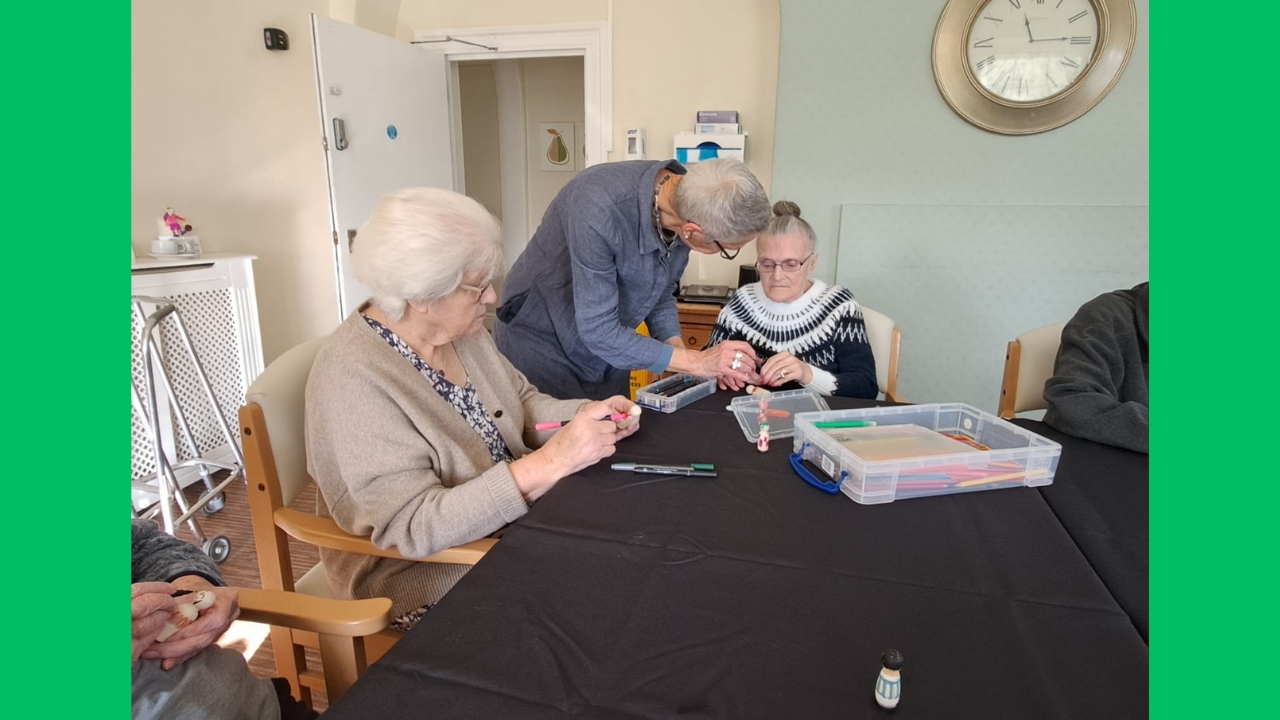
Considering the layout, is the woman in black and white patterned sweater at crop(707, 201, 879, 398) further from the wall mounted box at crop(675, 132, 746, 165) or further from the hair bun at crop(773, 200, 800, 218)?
the wall mounted box at crop(675, 132, 746, 165)

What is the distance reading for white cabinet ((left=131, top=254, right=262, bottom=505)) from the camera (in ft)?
7.72

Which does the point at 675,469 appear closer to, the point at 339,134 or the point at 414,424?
the point at 414,424

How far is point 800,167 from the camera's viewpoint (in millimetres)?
2900

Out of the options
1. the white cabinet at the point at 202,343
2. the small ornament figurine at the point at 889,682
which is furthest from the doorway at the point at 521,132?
the small ornament figurine at the point at 889,682

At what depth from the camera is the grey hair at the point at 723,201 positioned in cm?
145

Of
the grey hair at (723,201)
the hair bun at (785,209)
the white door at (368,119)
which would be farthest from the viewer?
the white door at (368,119)

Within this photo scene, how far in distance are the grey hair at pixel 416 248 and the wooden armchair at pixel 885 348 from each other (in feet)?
4.49

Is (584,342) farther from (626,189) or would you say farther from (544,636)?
(544,636)

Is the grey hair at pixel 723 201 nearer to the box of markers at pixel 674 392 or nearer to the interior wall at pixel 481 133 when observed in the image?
the box of markers at pixel 674 392

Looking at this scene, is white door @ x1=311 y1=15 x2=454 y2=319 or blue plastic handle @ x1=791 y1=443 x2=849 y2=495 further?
white door @ x1=311 y1=15 x2=454 y2=319

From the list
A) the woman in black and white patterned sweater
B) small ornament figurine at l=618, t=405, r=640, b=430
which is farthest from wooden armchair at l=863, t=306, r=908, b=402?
small ornament figurine at l=618, t=405, r=640, b=430

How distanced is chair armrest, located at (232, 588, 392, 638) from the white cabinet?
1828 millimetres

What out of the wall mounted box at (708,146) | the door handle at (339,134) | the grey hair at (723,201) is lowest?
the grey hair at (723,201)

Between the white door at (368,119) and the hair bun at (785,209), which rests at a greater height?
the white door at (368,119)
